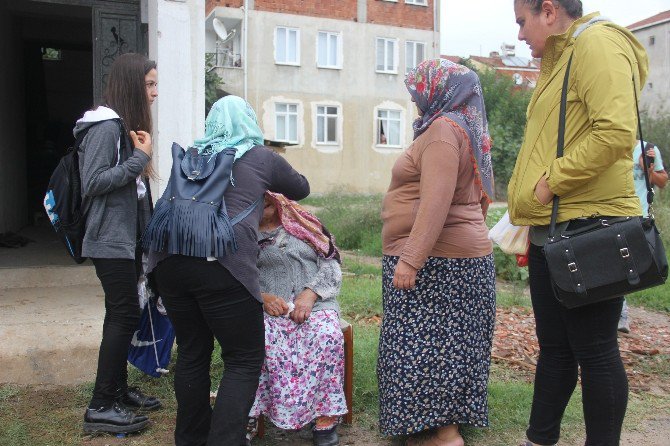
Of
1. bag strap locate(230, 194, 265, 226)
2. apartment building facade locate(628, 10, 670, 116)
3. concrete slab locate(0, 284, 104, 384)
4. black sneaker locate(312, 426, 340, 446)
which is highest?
apartment building facade locate(628, 10, 670, 116)

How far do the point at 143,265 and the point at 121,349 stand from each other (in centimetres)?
51

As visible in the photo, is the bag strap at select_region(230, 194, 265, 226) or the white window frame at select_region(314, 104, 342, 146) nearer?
the bag strap at select_region(230, 194, 265, 226)

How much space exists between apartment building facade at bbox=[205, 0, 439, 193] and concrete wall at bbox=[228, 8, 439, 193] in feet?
0.13

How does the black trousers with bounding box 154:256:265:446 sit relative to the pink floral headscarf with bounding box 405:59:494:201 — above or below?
below

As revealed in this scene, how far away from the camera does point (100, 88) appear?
545cm

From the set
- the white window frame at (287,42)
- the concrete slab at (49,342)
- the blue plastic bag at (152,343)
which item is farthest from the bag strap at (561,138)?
the white window frame at (287,42)

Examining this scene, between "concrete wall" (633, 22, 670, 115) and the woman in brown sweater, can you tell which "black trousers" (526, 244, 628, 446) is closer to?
the woman in brown sweater

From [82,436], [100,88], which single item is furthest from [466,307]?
[100,88]

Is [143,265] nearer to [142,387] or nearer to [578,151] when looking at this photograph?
[142,387]

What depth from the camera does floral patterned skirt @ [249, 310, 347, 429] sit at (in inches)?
137

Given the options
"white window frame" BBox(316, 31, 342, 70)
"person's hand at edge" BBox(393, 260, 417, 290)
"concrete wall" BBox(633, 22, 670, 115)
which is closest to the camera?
"person's hand at edge" BBox(393, 260, 417, 290)

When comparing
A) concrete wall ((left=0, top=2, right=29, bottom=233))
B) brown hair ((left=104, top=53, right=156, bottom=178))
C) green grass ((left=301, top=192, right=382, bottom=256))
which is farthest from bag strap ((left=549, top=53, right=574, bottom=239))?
green grass ((left=301, top=192, right=382, bottom=256))

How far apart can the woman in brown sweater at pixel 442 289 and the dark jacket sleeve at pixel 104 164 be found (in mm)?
1326

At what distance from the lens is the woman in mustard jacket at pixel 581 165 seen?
255 centimetres
